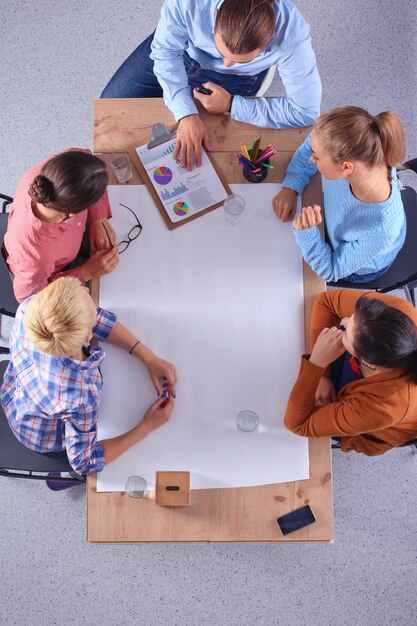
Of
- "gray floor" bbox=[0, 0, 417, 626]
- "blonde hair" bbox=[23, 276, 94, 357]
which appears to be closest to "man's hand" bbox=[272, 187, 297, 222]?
"blonde hair" bbox=[23, 276, 94, 357]

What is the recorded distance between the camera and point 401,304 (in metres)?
1.55

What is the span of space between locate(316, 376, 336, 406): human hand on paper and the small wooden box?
0.47m

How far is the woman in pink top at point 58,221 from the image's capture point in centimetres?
151

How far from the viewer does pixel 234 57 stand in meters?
1.57

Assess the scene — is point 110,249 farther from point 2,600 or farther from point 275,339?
point 2,600

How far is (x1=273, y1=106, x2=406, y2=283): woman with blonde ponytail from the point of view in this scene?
148 cm

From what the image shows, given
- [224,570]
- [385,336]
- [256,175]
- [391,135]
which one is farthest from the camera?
[224,570]

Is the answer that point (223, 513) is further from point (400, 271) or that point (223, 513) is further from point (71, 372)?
point (400, 271)

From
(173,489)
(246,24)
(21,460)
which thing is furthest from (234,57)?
(21,460)

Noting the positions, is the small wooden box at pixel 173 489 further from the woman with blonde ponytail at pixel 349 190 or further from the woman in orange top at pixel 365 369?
the woman with blonde ponytail at pixel 349 190

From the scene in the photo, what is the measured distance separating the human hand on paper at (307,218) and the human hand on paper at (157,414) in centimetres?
60

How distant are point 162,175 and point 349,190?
1.86 ft

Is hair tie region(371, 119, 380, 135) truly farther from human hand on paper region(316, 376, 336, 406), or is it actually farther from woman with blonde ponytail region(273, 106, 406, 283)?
human hand on paper region(316, 376, 336, 406)

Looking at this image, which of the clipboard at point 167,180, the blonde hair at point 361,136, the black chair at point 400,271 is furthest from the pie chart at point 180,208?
the black chair at point 400,271
